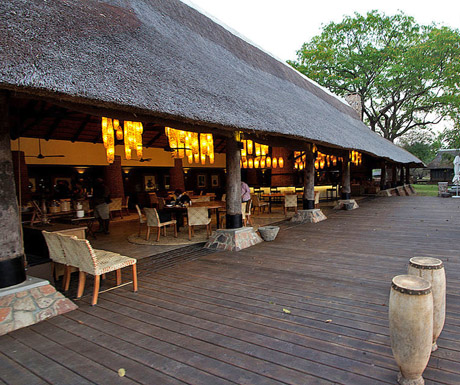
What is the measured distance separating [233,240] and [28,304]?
11.1ft

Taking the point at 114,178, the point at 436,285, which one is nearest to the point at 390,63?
the point at 114,178

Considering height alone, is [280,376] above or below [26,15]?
below

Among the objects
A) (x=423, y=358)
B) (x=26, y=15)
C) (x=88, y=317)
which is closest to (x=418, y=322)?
(x=423, y=358)

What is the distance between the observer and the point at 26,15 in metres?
3.07

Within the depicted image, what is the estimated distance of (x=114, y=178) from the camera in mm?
11406

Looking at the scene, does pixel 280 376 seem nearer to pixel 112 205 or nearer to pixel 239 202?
pixel 239 202

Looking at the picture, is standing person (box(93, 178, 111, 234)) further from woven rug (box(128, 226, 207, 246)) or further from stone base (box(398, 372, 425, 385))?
stone base (box(398, 372, 425, 385))

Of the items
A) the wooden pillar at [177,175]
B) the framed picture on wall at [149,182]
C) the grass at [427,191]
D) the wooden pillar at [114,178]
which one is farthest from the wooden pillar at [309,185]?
the grass at [427,191]

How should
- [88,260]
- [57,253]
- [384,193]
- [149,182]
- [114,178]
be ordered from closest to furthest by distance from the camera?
[88,260] → [57,253] → [114,178] → [149,182] → [384,193]

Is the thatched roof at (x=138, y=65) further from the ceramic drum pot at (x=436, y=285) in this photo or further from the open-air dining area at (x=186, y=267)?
the ceramic drum pot at (x=436, y=285)

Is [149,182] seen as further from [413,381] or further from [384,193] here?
[384,193]

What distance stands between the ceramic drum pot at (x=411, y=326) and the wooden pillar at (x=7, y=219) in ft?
11.0

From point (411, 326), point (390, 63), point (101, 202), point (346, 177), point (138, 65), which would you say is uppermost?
point (390, 63)

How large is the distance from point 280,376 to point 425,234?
19.3ft
